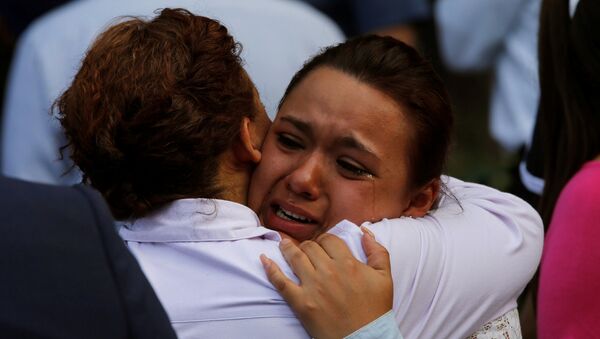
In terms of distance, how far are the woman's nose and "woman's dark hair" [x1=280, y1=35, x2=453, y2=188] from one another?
0.19 meters

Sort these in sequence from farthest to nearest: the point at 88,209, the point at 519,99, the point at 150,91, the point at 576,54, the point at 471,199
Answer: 1. the point at 519,99
2. the point at 576,54
3. the point at 471,199
4. the point at 150,91
5. the point at 88,209

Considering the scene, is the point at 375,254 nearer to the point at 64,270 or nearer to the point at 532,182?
the point at 64,270

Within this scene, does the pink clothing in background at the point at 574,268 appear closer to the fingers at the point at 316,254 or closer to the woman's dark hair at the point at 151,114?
the fingers at the point at 316,254

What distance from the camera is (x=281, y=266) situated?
2.06 m

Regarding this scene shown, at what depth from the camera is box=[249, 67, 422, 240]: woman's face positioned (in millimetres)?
2238

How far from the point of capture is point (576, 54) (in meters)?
2.87

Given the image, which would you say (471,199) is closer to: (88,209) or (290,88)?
(290,88)

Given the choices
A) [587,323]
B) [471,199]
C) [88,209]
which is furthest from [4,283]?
[587,323]

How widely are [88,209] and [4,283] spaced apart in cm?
16

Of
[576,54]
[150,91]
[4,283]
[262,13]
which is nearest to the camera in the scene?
[4,283]

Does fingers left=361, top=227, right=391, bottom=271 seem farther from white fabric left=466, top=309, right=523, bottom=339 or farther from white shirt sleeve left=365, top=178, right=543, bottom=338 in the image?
white fabric left=466, top=309, right=523, bottom=339

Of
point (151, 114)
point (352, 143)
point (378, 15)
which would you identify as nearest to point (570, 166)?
point (352, 143)

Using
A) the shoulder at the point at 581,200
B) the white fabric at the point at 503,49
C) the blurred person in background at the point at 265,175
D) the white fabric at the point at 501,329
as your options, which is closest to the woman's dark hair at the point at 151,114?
the blurred person in background at the point at 265,175

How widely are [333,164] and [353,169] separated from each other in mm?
39
